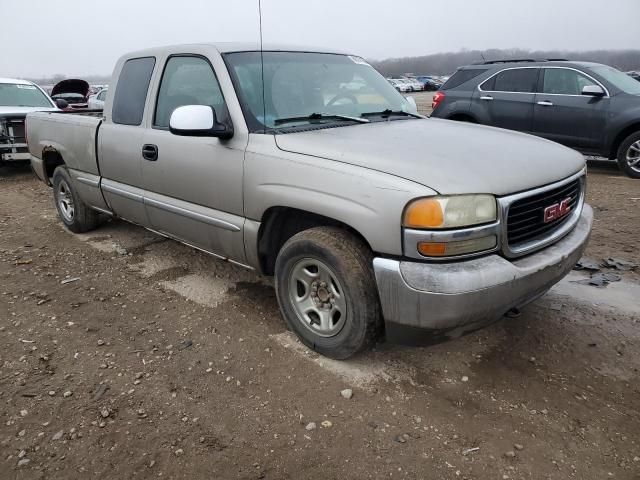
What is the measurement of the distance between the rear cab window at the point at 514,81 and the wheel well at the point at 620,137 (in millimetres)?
1501

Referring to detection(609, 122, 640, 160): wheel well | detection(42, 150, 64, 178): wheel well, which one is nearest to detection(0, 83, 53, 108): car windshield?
detection(42, 150, 64, 178): wheel well

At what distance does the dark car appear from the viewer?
24.4ft

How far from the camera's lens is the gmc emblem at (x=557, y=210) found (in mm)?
2702

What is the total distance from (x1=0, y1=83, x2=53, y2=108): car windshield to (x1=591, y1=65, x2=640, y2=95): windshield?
9923 mm

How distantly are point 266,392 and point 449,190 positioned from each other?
1.41 meters

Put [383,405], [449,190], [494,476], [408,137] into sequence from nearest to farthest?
[494,476] → [449,190] → [383,405] → [408,137]

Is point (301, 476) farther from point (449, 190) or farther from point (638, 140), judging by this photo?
point (638, 140)

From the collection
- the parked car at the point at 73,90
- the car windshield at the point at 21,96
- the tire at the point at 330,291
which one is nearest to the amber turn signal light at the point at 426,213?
the tire at the point at 330,291

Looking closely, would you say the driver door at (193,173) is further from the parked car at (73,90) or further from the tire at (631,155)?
the parked car at (73,90)

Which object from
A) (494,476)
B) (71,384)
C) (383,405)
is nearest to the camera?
(494,476)

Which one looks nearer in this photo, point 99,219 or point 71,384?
point 71,384

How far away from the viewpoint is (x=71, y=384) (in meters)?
2.76

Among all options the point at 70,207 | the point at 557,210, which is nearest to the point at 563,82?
the point at 557,210

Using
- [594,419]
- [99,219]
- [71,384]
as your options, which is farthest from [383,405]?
[99,219]
